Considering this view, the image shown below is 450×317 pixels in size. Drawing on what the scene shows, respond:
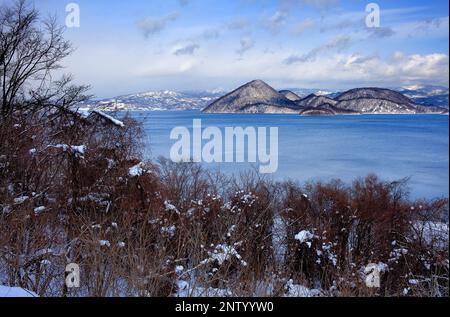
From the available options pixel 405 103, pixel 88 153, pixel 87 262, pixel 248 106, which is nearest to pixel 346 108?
pixel 405 103

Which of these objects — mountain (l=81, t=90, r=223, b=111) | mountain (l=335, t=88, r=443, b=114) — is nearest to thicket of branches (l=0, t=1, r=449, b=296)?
mountain (l=81, t=90, r=223, b=111)

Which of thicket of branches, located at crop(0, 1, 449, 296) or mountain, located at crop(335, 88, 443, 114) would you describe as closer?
thicket of branches, located at crop(0, 1, 449, 296)

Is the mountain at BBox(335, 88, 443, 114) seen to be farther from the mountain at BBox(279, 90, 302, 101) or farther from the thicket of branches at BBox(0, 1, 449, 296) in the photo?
the thicket of branches at BBox(0, 1, 449, 296)

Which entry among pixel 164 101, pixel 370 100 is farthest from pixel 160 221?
pixel 370 100

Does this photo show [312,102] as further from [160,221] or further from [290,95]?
[160,221]
